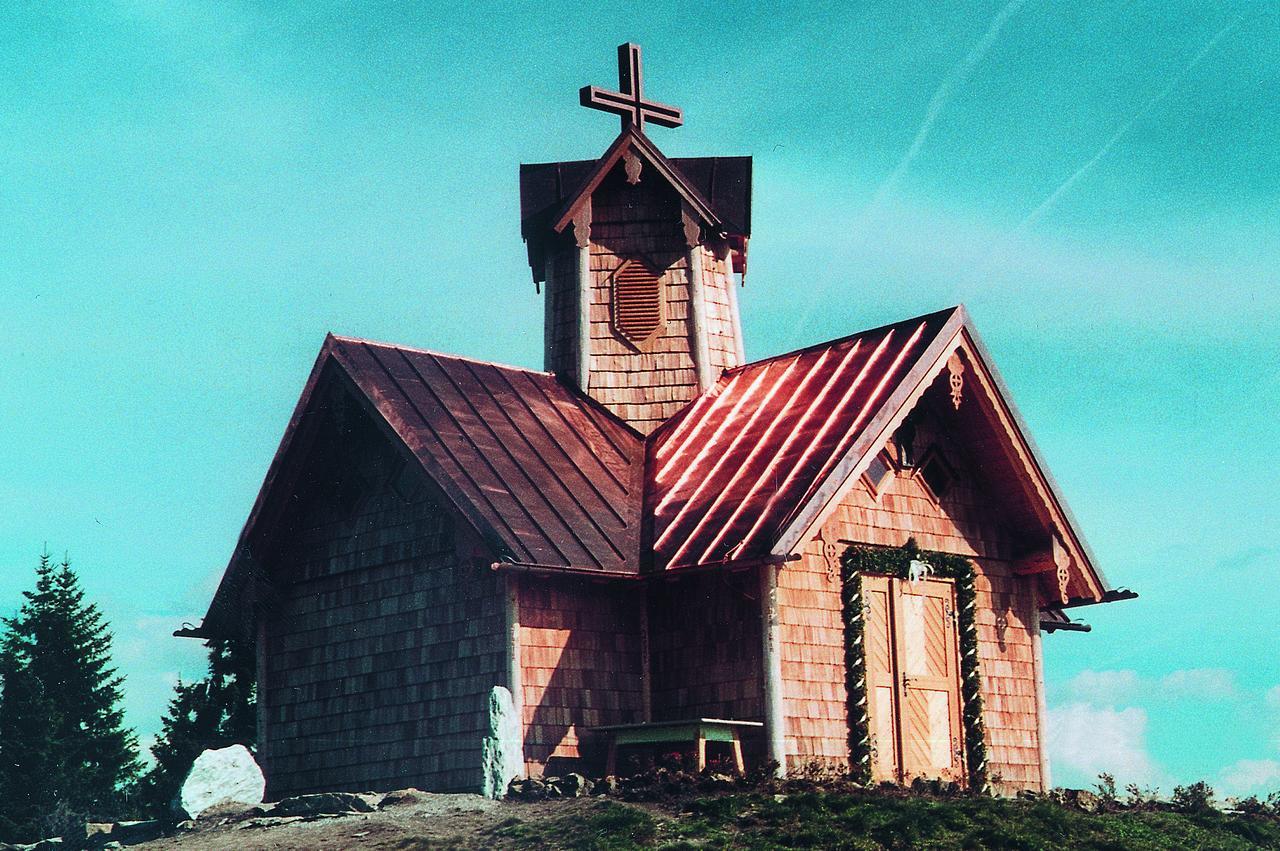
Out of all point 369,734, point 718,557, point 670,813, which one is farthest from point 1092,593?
point 369,734

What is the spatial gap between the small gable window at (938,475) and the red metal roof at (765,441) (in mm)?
1630

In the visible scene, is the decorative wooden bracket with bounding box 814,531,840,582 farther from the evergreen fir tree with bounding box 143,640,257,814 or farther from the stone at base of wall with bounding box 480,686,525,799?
the evergreen fir tree with bounding box 143,640,257,814

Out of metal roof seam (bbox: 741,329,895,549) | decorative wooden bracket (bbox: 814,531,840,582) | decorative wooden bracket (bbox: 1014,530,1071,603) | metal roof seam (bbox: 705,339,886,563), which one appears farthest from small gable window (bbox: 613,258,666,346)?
decorative wooden bracket (bbox: 1014,530,1071,603)

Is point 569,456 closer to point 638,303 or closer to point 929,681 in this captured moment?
point 638,303

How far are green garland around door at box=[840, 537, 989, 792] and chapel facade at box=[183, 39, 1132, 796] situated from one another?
0.14 feet

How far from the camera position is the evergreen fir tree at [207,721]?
35.3 meters

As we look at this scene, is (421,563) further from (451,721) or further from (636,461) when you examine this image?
(636,461)

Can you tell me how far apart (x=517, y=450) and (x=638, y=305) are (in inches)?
202

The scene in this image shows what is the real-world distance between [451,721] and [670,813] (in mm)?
4284

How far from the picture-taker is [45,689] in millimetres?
40406

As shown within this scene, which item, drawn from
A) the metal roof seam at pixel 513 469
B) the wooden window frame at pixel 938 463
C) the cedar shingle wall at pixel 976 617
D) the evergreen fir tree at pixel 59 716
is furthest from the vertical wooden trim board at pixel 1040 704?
the evergreen fir tree at pixel 59 716

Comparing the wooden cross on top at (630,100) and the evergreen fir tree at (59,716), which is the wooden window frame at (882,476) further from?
the evergreen fir tree at (59,716)

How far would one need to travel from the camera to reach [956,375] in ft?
87.3

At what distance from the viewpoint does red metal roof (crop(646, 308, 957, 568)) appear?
2523 centimetres
